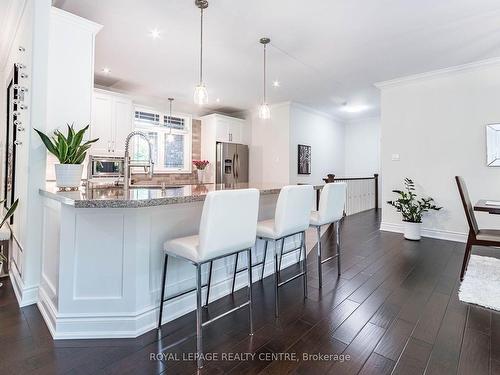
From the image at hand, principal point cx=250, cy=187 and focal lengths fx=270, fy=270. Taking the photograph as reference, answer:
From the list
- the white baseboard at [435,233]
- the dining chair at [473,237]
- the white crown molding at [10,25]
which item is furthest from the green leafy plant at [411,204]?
the white crown molding at [10,25]

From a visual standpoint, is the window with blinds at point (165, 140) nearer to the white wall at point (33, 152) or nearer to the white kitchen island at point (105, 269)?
the white wall at point (33, 152)

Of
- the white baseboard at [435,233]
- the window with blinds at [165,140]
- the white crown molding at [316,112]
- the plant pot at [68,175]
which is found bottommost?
the white baseboard at [435,233]

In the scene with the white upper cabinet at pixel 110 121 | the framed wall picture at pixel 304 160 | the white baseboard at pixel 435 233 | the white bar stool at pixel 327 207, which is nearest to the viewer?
the white bar stool at pixel 327 207

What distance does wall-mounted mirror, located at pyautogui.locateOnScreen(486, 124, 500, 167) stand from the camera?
3.77 meters

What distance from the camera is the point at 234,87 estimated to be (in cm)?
501

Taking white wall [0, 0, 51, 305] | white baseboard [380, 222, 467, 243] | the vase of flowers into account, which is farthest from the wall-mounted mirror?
white wall [0, 0, 51, 305]

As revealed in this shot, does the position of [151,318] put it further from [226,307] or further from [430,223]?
[430,223]

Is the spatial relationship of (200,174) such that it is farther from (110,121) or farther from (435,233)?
(435,233)

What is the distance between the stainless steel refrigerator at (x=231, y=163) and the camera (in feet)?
20.2

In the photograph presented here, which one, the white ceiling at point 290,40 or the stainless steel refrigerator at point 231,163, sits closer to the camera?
the white ceiling at point 290,40

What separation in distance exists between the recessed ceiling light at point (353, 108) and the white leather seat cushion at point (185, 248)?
5.75 metres

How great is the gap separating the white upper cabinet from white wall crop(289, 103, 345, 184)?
3.44m

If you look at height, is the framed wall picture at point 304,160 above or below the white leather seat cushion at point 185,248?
above

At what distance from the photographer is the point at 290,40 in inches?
128
